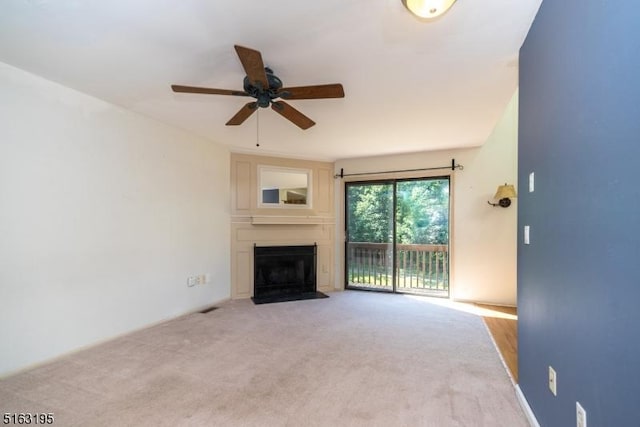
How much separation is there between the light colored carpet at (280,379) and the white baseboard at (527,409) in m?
0.04

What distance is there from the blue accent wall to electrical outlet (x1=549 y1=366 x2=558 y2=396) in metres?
0.03

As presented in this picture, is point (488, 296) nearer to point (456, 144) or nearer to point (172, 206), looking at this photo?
point (456, 144)

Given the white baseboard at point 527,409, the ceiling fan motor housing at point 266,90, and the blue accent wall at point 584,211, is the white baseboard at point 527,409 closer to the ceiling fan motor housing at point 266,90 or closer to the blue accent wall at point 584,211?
the blue accent wall at point 584,211

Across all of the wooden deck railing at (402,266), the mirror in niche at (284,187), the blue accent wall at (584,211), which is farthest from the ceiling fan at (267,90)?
the wooden deck railing at (402,266)

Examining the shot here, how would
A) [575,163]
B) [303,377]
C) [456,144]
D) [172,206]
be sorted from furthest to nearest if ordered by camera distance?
1. [456,144]
2. [172,206]
3. [303,377]
4. [575,163]

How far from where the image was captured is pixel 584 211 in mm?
1141

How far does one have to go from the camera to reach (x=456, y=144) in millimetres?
4234

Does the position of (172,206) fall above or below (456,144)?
below

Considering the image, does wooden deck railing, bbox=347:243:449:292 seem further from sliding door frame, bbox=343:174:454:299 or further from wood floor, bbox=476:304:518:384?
wood floor, bbox=476:304:518:384

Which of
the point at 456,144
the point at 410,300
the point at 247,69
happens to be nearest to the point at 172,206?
the point at 247,69

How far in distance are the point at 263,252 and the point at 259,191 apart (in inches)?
39.4

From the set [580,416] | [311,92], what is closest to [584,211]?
[580,416]

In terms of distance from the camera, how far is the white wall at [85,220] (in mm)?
2246

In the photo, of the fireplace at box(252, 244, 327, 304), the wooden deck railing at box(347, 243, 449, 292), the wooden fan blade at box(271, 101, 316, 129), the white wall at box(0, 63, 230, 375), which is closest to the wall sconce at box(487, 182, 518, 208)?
the wooden deck railing at box(347, 243, 449, 292)
